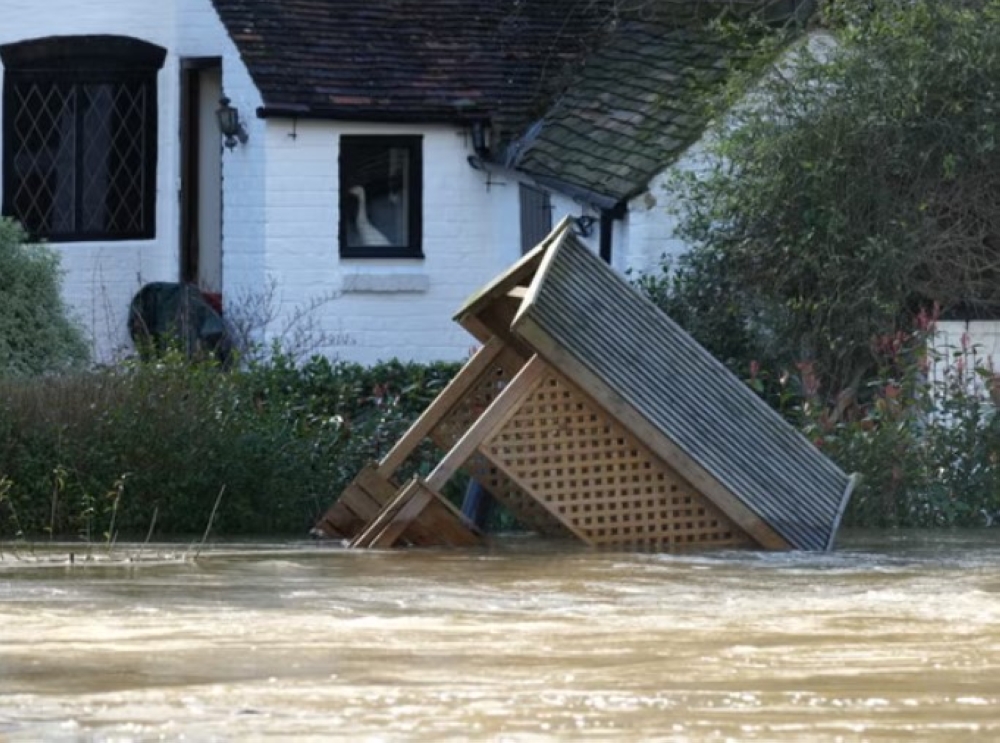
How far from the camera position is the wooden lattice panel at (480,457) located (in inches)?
579

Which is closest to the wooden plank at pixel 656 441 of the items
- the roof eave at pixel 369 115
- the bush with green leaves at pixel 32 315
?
the bush with green leaves at pixel 32 315

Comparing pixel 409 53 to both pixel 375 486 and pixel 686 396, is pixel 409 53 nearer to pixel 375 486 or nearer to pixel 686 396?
pixel 375 486

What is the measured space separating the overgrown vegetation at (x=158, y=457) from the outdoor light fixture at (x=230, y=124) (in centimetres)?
700

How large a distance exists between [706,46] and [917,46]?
3.76 meters

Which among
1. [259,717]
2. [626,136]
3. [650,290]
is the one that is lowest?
[259,717]

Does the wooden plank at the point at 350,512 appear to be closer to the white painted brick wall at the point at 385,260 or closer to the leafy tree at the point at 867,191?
the leafy tree at the point at 867,191

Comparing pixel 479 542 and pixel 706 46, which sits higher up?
pixel 706 46

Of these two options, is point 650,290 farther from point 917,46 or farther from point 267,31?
point 267,31

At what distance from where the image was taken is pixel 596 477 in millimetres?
14078

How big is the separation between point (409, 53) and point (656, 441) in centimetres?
1042

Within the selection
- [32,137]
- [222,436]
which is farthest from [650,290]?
[32,137]

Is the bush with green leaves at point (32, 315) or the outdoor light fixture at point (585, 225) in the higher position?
the outdoor light fixture at point (585, 225)

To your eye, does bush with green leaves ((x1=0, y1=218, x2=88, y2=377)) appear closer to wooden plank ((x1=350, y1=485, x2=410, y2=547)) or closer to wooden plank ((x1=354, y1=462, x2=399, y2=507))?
wooden plank ((x1=354, y1=462, x2=399, y2=507))

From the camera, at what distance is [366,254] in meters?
23.4
